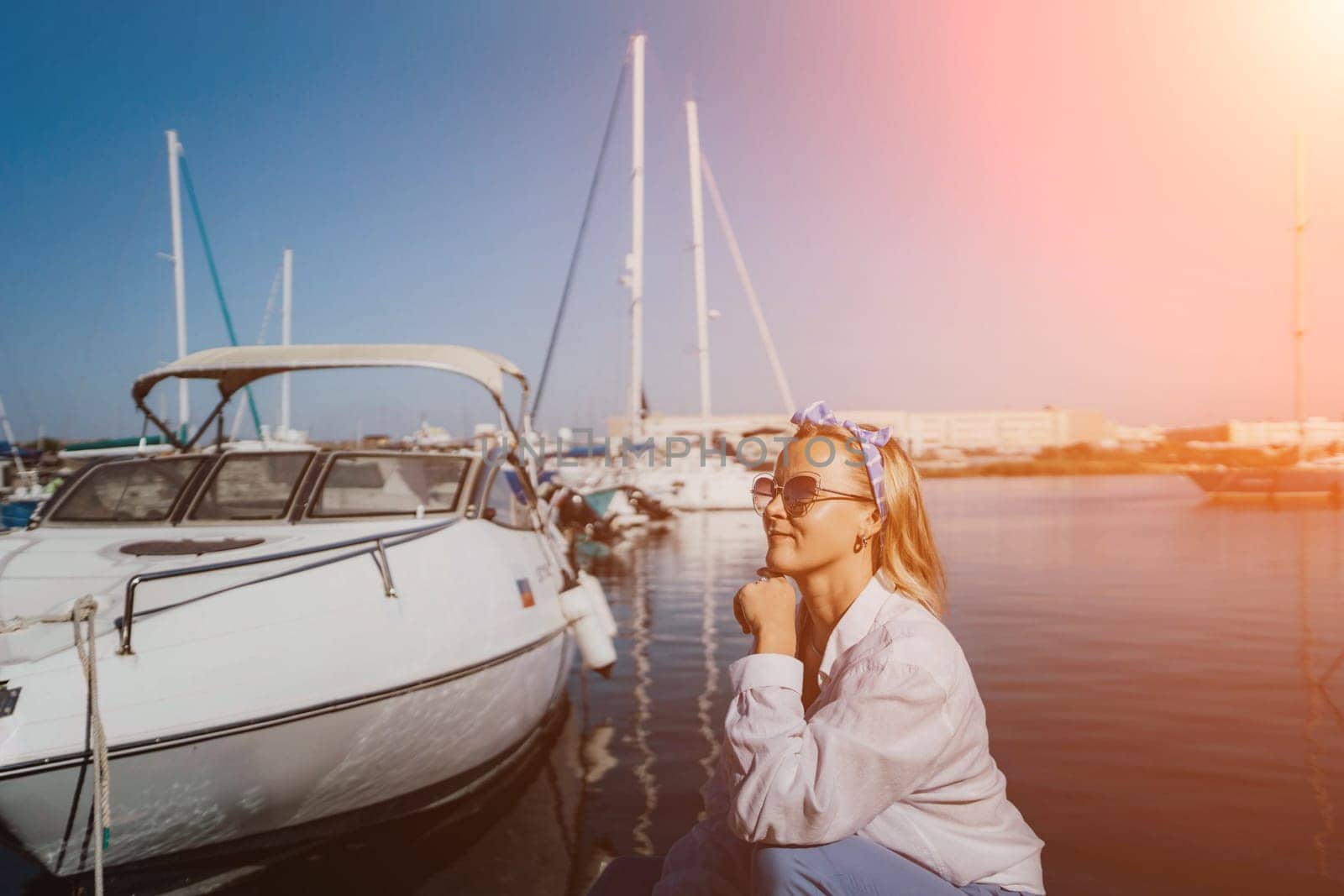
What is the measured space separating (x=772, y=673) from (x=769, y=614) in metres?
0.13

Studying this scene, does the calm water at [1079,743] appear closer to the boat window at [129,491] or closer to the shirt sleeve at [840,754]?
the boat window at [129,491]

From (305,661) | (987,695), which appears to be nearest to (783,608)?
(305,661)

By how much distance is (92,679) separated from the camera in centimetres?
368

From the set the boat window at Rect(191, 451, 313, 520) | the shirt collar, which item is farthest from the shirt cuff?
the boat window at Rect(191, 451, 313, 520)

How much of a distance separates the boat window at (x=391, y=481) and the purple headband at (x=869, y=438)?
4.79m

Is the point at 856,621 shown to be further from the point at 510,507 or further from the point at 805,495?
the point at 510,507

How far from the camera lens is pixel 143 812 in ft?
13.1

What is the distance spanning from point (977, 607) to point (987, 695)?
15.3 feet

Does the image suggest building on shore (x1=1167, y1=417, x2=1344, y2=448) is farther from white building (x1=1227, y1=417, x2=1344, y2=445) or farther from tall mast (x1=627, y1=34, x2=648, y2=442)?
tall mast (x1=627, y1=34, x2=648, y2=442)

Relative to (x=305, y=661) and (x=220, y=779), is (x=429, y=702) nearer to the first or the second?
(x=305, y=661)

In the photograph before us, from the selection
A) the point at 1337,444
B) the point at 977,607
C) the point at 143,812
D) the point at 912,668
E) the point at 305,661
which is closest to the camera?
the point at 912,668

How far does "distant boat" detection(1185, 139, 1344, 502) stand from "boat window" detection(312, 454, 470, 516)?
34.9m

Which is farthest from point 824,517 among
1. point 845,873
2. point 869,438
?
point 845,873

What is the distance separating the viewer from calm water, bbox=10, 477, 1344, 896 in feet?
15.8
